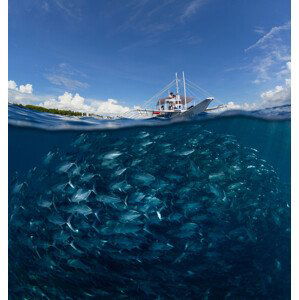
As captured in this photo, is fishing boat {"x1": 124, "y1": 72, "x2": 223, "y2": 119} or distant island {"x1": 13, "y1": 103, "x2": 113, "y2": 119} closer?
fishing boat {"x1": 124, "y1": 72, "x2": 223, "y2": 119}

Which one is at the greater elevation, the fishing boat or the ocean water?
the fishing boat

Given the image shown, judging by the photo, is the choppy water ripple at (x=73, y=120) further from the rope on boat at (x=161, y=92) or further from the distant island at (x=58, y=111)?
the rope on boat at (x=161, y=92)

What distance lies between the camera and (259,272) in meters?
6.05

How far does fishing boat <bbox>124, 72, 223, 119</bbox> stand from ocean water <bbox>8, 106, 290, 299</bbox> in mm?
431

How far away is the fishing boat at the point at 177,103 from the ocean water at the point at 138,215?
0.43 m

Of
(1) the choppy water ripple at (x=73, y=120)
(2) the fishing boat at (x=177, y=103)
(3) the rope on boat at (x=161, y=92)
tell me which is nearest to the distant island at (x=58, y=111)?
(1) the choppy water ripple at (x=73, y=120)

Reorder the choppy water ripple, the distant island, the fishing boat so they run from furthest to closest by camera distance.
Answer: the choppy water ripple → the distant island → the fishing boat

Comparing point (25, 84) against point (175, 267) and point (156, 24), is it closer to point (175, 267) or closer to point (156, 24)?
point (156, 24)

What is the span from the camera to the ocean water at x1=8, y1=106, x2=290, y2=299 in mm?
5336

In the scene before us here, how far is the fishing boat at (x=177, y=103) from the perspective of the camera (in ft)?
17.3

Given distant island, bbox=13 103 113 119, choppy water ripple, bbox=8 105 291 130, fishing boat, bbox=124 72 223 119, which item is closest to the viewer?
fishing boat, bbox=124 72 223 119

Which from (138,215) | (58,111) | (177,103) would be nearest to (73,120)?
(58,111)

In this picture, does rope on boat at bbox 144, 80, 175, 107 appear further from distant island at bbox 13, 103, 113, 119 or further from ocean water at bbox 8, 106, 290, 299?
distant island at bbox 13, 103, 113, 119

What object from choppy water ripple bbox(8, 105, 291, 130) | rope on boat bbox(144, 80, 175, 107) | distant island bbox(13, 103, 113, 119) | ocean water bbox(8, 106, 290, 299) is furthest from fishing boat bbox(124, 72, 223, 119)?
distant island bbox(13, 103, 113, 119)
